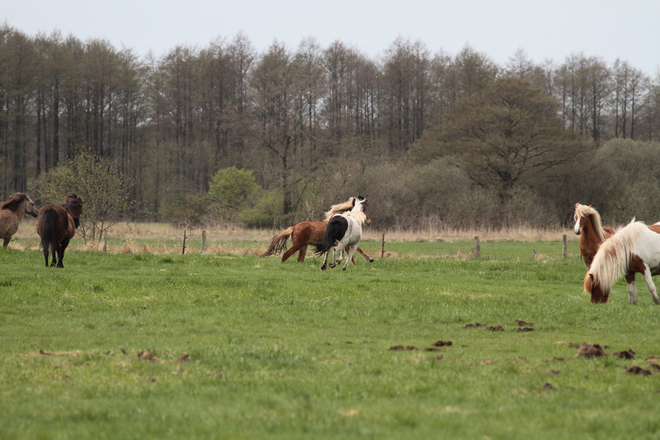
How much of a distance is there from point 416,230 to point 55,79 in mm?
40103

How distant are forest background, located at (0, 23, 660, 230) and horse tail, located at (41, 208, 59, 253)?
23011mm

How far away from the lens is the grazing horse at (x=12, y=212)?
21.4 meters

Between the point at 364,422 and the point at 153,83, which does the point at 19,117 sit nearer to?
the point at 153,83

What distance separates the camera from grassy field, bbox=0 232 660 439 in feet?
15.7

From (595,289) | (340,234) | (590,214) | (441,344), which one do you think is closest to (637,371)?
(441,344)

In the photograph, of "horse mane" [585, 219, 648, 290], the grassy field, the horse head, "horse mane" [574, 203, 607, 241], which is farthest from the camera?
"horse mane" [574, 203, 607, 241]

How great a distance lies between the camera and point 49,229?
17094 mm

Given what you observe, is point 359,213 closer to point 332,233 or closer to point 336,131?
point 332,233

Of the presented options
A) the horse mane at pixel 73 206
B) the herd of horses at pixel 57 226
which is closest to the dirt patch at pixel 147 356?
the herd of horses at pixel 57 226

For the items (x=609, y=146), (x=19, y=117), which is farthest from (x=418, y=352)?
(x=19, y=117)

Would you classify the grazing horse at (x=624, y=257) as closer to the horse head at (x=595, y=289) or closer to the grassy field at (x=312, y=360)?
the horse head at (x=595, y=289)

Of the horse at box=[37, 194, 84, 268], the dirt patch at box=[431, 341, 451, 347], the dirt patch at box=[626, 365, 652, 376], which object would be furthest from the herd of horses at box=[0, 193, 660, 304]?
the dirt patch at box=[626, 365, 652, 376]

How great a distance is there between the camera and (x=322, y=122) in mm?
54531

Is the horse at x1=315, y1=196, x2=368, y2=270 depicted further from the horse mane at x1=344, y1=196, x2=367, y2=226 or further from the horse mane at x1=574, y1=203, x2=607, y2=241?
the horse mane at x1=574, y1=203, x2=607, y2=241
